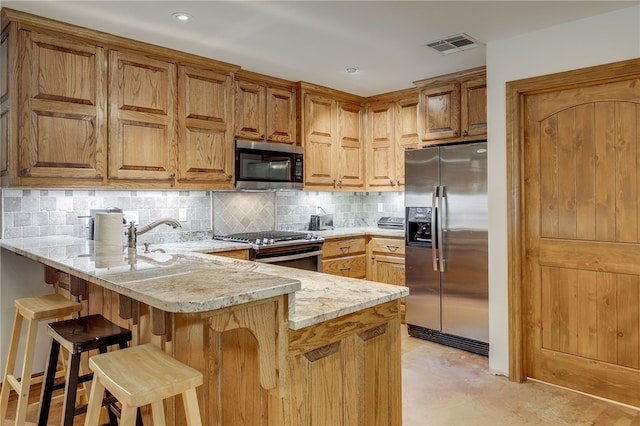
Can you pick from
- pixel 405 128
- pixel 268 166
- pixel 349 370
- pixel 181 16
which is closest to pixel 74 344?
pixel 349 370

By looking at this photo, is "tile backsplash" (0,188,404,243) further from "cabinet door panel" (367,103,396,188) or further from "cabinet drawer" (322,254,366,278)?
"cabinet drawer" (322,254,366,278)

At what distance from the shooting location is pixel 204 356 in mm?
1660

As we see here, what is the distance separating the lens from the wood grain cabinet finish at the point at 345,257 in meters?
4.20

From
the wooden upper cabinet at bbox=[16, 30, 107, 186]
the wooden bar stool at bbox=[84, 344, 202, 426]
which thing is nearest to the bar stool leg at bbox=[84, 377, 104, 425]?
the wooden bar stool at bbox=[84, 344, 202, 426]

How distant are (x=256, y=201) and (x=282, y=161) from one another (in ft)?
1.62

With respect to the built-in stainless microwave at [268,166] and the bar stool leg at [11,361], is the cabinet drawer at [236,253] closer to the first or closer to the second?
the built-in stainless microwave at [268,166]

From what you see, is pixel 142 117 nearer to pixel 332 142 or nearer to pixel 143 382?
pixel 332 142

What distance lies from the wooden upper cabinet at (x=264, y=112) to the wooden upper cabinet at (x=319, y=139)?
0.54ft

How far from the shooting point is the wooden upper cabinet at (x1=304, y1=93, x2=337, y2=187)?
438cm

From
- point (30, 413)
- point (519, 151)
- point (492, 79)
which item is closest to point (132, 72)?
point (30, 413)

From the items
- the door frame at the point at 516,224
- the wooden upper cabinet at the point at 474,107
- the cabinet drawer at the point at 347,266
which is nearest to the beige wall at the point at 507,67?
the door frame at the point at 516,224

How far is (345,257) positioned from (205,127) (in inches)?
71.9

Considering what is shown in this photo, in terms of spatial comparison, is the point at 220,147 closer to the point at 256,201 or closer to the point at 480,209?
the point at 256,201

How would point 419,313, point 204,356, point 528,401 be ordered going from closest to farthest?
point 204,356
point 528,401
point 419,313
